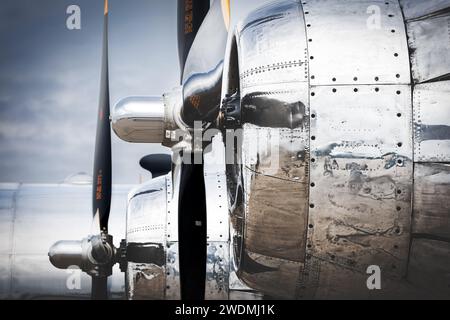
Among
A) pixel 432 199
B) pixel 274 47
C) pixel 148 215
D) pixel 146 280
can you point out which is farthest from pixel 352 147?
pixel 146 280

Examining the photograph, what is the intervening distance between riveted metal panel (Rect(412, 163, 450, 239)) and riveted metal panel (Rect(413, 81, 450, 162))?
100mm

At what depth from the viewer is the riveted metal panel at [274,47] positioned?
6.21 meters

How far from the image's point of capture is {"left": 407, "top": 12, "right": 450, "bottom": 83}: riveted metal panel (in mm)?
5883

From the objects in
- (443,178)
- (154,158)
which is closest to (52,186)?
(154,158)

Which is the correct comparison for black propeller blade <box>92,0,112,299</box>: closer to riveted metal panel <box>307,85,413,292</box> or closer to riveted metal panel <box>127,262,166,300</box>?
riveted metal panel <box>127,262,166,300</box>

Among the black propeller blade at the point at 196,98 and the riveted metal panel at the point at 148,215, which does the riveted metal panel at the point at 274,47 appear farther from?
the riveted metal panel at the point at 148,215

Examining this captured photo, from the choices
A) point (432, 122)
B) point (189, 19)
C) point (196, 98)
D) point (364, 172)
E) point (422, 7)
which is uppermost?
point (189, 19)

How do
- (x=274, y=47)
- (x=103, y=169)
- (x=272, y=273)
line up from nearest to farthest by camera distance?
(x=274, y=47), (x=272, y=273), (x=103, y=169)

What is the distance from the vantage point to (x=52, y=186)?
11.5m

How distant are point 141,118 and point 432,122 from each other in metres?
3.29

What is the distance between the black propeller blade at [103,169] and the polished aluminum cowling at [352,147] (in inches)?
132

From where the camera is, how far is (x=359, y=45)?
609 cm

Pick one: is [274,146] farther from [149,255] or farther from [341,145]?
[149,255]

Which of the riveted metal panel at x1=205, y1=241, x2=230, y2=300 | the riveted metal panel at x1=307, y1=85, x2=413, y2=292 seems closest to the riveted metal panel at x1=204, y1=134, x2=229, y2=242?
the riveted metal panel at x1=205, y1=241, x2=230, y2=300
